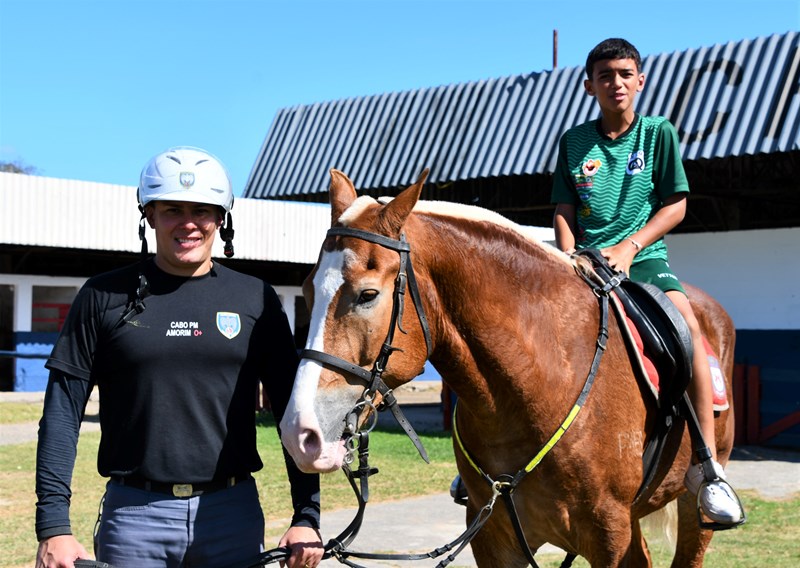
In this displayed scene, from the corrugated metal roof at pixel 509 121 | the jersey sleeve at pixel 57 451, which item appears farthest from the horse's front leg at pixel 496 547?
the corrugated metal roof at pixel 509 121

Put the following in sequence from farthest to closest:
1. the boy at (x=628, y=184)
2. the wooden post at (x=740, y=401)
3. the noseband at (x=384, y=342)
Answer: the wooden post at (x=740, y=401), the boy at (x=628, y=184), the noseband at (x=384, y=342)

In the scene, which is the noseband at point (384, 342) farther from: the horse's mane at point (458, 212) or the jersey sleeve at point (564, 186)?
the jersey sleeve at point (564, 186)

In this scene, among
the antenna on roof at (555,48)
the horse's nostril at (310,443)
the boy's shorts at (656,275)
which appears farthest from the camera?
the antenna on roof at (555,48)

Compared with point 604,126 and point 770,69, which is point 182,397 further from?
point 770,69

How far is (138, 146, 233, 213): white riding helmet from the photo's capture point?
3.10 metres

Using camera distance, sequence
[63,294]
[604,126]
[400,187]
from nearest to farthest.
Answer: [604,126]
[400,187]
[63,294]

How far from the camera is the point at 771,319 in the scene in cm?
1395

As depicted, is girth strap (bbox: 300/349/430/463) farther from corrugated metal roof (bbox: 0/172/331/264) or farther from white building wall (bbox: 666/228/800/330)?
corrugated metal roof (bbox: 0/172/331/264)

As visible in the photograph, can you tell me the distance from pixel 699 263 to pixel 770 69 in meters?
3.26

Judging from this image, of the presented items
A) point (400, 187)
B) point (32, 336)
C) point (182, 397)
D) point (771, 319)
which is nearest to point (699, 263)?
point (771, 319)

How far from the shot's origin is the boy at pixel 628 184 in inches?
162

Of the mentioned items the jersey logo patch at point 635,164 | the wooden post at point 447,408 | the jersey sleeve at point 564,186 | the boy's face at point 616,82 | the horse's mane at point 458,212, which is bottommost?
the wooden post at point 447,408

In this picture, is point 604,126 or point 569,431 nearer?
point 569,431

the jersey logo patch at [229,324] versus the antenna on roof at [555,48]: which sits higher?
the antenna on roof at [555,48]
